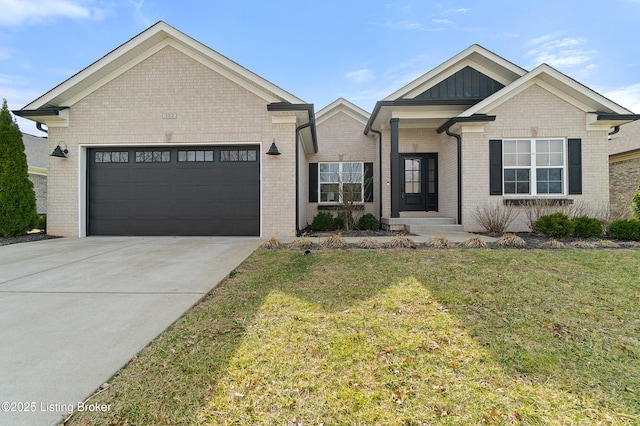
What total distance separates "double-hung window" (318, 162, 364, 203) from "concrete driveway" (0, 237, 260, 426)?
6443mm

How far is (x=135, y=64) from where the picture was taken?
27.5 ft

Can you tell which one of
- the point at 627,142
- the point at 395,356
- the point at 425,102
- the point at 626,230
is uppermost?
the point at 425,102

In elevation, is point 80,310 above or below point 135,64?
below

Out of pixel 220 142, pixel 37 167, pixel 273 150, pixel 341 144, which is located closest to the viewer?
pixel 273 150

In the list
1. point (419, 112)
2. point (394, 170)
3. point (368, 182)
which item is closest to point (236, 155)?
point (394, 170)

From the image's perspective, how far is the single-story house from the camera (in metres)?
8.27

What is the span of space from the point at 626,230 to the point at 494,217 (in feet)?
9.41

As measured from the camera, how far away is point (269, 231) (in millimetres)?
8344

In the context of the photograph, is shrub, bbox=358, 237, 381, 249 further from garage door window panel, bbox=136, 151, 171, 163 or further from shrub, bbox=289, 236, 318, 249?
garage door window panel, bbox=136, 151, 171, 163

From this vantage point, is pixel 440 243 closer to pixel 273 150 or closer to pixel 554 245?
pixel 554 245

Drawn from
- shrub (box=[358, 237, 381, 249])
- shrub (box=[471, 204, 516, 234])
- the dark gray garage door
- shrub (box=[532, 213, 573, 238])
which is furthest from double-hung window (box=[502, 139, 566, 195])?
the dark gray garage door

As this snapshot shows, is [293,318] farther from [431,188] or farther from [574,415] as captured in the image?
[431,188]

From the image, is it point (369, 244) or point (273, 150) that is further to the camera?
point (273, 150)

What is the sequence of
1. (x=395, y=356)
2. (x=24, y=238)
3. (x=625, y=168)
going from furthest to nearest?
1. (x=625, y=168)
2. (x=24, y=238)
3. (x=395, y=356)
